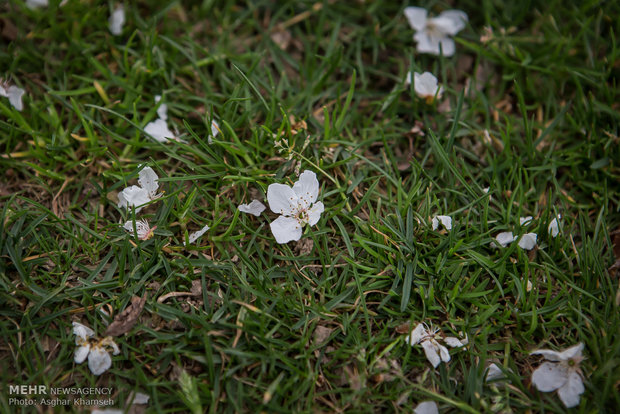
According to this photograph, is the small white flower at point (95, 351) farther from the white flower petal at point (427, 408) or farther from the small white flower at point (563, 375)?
the small white flower at point (563, 375)

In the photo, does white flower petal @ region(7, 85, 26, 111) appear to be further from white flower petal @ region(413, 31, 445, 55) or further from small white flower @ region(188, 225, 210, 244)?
white flower petal @ region(413, 31, 445, 55)

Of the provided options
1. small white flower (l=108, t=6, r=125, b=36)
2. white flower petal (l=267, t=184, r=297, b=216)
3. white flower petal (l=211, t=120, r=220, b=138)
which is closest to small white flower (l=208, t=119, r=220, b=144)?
white flower petal (l=211, t=120, r=220, b=138)

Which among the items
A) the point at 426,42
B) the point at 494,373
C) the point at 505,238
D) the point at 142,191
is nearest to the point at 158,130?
the point at 142,191

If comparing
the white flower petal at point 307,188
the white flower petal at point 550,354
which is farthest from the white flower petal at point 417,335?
the white flower petal at point 307,188

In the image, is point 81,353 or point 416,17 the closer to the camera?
point 81,353

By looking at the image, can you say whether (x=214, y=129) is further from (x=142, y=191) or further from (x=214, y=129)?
(x=142, y=191)

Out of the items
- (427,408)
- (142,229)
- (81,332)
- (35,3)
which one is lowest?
(427,408)

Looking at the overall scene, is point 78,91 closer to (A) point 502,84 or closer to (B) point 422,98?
(B) point 422,98

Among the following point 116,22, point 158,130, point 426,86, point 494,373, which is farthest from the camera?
point 116,22
